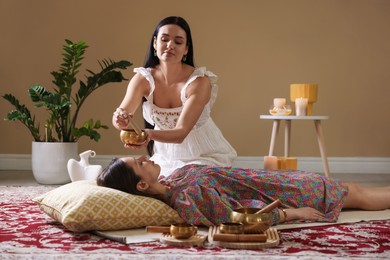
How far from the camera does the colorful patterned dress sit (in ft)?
8.91

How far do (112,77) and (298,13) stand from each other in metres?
1.78

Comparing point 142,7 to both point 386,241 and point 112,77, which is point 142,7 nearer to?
point 112,77

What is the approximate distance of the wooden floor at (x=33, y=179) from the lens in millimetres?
4727

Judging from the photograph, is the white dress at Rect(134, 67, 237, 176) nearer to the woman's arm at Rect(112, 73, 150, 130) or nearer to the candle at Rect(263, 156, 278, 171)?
the woman's arm at Rect(112, 73, 150, 130)

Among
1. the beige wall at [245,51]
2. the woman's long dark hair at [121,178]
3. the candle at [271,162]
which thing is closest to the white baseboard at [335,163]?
the beige wall at [245,51]

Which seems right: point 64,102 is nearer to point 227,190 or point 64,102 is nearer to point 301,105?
point 301,105

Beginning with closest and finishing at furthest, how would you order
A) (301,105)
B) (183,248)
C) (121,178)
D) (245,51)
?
(183,248)
(121,178)
(301,105)
(245,51)

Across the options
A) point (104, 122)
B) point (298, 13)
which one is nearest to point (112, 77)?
point (104, 122)

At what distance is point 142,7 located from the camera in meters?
5.56

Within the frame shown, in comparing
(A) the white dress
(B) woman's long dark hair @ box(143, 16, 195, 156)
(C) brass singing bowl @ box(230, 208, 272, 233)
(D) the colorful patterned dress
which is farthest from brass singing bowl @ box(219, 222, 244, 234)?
(B) woman's long dark hair @ box(143, 16, 195, 156)

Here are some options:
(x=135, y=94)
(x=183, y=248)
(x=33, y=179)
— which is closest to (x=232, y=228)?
(x=183, y=248)

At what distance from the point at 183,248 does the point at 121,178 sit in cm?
51

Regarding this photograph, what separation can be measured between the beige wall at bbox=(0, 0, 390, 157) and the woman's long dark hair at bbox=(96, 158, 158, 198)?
286 centimetres

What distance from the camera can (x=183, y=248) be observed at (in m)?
2.35
